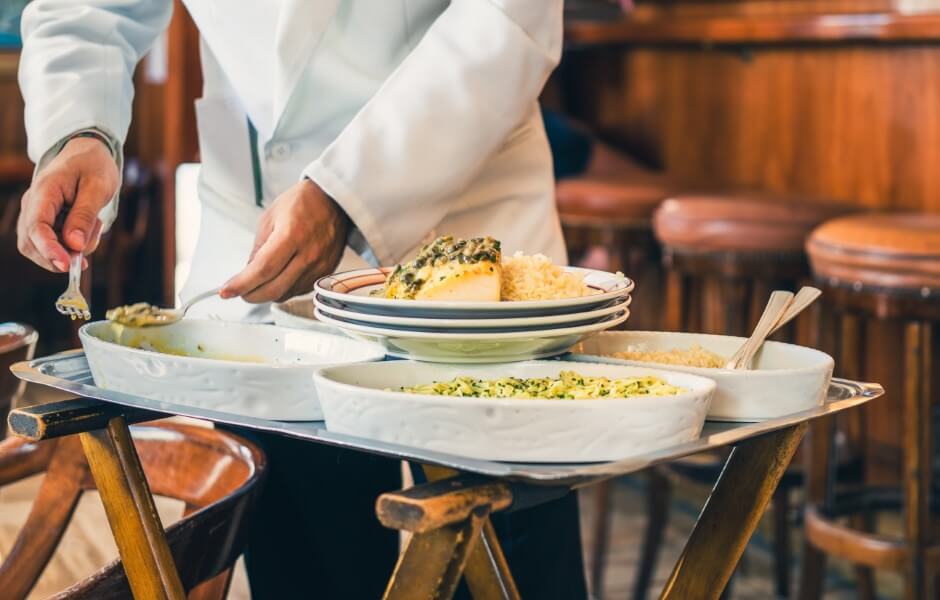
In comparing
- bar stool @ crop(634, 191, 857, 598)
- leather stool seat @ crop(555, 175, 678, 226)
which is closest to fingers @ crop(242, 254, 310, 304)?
bar stool @ crop(634, 191, 857, 598)

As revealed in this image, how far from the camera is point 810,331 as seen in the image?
3336mm

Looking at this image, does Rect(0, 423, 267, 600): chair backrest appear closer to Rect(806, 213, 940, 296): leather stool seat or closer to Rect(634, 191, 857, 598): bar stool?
Rect(806, 213, 940, 296): leather stool seat

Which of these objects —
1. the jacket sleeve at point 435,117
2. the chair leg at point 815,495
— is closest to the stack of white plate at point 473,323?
the jacket sleeve at point 435,117

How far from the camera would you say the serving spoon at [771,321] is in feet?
3.04

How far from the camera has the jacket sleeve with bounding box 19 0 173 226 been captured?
4.05ft

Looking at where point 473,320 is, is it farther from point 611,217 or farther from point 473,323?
point 611,217

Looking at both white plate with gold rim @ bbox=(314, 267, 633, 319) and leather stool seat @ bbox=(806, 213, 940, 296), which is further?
leather stool seat @ bbox=(806, 213, 940, 296)

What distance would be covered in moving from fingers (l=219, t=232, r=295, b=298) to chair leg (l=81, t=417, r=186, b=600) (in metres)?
0.14

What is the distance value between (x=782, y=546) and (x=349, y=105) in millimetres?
1886

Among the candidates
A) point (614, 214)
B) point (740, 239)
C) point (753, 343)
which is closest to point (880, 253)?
point (740, 239)

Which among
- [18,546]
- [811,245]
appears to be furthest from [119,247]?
[18,546]

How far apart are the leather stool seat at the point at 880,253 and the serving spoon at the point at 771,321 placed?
1154 mm

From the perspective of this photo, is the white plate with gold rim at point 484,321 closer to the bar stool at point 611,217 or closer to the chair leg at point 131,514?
the chair leg at point 131,514

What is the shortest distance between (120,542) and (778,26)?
2647 mm
